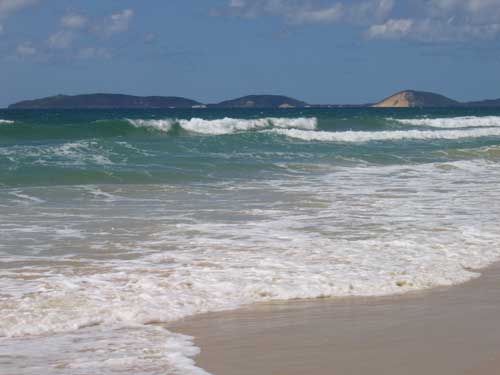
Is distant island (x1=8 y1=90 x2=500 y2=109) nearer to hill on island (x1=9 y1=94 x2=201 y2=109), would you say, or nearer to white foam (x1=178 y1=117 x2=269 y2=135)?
hill on island (x1=9 y1=94 x2=201 y2=109)

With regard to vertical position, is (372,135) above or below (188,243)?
above

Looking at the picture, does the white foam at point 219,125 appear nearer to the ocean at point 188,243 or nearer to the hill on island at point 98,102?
the ocean at point 188,243

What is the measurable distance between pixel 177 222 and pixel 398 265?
133 inches

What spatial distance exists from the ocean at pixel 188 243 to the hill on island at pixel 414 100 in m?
125

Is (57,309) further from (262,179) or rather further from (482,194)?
(262,179)

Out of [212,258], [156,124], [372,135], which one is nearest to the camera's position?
[212,258]

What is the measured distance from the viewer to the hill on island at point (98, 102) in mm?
127625

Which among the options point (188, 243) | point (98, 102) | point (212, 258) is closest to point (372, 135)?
point (188, 243)

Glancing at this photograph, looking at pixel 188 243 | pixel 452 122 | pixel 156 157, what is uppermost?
pixel 452 122

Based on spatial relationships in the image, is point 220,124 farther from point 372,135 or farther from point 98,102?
point 98,102

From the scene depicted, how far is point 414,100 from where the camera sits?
142 meters

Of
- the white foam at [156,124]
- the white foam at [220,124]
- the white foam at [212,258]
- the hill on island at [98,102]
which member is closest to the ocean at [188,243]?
the white foam at [212,258]

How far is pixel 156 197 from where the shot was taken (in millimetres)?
13453

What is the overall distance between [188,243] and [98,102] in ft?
411
